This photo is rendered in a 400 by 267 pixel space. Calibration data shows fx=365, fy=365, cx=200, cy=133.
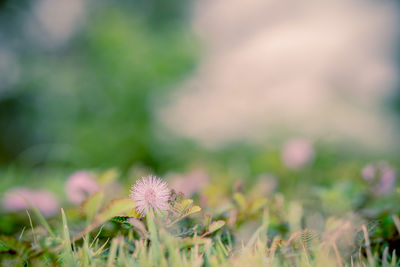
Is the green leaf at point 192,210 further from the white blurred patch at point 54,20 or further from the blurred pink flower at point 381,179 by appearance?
the white blurred patch at point 54,20

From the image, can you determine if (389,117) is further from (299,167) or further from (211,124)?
(299,167)

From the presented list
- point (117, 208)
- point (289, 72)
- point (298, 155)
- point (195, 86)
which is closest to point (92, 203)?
point (117, 208)

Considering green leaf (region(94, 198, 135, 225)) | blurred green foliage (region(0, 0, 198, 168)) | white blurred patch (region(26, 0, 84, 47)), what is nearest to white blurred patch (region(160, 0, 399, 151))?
blurred green foliage (region(0, 0, 198, 168))

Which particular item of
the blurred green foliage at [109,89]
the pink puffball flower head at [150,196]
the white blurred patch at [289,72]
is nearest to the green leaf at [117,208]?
the pink puffball flower head at [150,196]

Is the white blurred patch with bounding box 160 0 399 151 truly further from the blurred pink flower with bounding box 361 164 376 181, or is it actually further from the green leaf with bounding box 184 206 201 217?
the green leaf with bounding box 184 206 201 217

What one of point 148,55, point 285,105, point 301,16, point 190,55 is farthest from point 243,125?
point 301,16

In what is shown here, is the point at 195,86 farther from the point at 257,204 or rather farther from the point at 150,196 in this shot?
the point at 150,196
